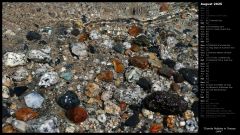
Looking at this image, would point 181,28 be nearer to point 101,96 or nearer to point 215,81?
point 215,81

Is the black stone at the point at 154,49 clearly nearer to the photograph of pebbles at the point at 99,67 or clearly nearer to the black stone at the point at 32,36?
the photograph of pebbles at the point at 99,67

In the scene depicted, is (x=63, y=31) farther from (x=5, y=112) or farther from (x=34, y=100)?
(x=5, y=112)

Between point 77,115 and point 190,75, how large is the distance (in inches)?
49.5

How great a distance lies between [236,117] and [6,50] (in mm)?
2434

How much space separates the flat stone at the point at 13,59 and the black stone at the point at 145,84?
3.94 feet

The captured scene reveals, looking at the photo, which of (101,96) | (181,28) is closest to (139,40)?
(181,28)

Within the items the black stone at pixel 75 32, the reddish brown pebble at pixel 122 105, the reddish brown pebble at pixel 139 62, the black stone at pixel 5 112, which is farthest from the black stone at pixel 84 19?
the black stone at pixel 5 112

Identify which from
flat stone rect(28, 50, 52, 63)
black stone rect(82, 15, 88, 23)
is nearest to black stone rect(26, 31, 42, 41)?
flat stone rect(28, 50, 52, 63)

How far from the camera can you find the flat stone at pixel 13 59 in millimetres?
3924

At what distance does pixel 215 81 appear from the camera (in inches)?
149

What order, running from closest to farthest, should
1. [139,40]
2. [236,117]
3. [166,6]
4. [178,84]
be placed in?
[236,117] → [178,84] → [139,40] → [166,6]

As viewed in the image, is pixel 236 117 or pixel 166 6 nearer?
pixel 236 117

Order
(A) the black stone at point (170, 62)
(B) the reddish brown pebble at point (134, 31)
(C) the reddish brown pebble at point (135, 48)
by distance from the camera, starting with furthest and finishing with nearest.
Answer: (B) the reddish brown pebble at point (134, 31)
(C) the reddish brown pebble at point (135, 48)
(A) the black stone at point (170, 62)

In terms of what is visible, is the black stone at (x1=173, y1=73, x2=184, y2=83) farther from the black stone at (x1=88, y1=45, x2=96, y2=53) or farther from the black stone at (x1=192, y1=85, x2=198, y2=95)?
the black stone at (x1=88, y1=45, x2=96, y2=53)
